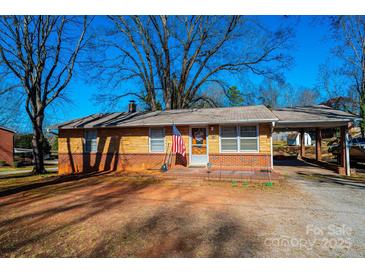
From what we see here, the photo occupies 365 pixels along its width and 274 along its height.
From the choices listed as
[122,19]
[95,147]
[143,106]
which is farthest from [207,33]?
[95,147]

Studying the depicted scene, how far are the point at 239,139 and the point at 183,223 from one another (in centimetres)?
759

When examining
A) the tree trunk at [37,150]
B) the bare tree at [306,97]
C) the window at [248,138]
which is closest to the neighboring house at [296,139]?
the bare tree at [306,97]

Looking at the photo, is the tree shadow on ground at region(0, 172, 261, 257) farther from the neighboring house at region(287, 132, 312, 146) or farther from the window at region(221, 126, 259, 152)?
the neighboring house at region(287, 132, 312, 146)

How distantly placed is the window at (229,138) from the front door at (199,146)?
1.04 metres

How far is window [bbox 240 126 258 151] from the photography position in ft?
35.4

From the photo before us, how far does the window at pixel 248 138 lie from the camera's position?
1079 centimetres

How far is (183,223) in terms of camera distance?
4.36 m

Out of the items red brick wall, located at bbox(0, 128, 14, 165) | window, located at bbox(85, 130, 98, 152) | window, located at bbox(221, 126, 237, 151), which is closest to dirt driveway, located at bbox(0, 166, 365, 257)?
window, located at bbox(221, 126, 237, 151)

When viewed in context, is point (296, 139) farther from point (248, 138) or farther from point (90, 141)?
point (90, 141)

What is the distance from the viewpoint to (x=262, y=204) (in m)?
5.71

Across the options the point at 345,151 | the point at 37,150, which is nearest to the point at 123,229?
the point at 345,151

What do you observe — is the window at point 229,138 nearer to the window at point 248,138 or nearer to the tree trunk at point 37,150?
the window at point 248,138
